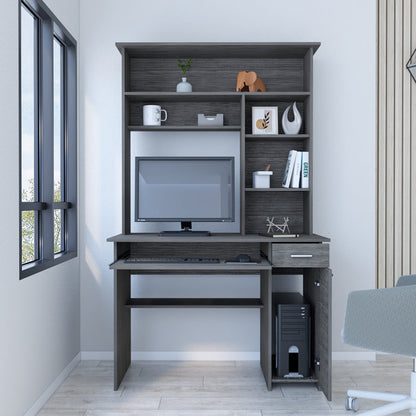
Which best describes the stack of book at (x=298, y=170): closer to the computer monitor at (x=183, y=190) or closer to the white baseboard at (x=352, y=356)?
the computer monitor at (x=183, y=190)

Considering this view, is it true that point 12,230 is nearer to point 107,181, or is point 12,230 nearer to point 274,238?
point 107,181

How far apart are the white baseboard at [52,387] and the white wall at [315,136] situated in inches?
7.4

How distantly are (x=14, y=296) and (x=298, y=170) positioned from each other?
183 cm

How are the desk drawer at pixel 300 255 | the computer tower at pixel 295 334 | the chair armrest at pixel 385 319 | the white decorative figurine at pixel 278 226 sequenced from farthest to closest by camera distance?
the white decorative figurine at pixel 278 226 < the computer tower at pixel 295 334 < the desk drawer at pixel 300 255 < the chair armrest at pixel 385 319

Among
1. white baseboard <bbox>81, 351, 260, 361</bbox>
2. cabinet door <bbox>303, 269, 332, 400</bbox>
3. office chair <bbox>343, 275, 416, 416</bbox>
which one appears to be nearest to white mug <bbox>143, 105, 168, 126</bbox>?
cabinet door <bbox>303, 269, 332, 400</bbox>

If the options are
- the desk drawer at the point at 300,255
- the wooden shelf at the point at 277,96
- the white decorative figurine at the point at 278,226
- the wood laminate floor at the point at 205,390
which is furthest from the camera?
the white decorative figurine at the point at 278,226

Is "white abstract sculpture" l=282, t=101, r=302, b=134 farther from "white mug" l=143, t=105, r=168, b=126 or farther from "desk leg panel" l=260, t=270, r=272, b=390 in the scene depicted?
"desk leg panel" l=260, t=270, r=272, b=390

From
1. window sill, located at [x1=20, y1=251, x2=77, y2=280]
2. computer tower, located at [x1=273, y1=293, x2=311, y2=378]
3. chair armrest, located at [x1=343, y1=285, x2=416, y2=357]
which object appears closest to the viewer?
chair armrest, located at [x1=343, y1=285, x2=416, y2=357]

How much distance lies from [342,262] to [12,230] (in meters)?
2.18

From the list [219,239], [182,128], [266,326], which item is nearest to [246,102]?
[182,128]

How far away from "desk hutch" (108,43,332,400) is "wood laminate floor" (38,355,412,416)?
0.10m

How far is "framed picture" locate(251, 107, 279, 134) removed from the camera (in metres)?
2.95

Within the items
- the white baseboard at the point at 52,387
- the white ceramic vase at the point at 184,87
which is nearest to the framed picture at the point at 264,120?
the white ceramic vase at the point at 184,87

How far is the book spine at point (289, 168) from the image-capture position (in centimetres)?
290
